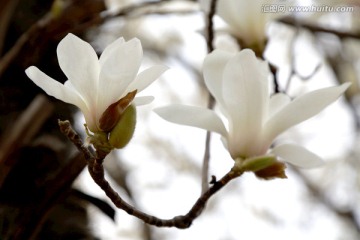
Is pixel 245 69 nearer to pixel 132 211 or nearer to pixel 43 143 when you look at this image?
pixel 132 211

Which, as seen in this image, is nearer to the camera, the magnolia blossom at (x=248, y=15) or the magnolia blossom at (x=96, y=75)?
the magnolia blossom at (x=96, y=75)

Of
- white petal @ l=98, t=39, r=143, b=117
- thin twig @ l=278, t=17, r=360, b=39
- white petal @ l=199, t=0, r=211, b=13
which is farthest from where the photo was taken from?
thin twig @ l=278, t=17, r=360, b=39

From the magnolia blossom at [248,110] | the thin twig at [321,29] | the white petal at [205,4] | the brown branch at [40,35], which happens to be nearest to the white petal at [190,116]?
the magnolia blossom at [248,110]

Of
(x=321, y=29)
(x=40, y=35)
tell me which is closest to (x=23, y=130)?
(x=40, y=35)

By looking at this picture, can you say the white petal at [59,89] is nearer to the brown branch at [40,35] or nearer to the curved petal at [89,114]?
the curved petal at [89,114]

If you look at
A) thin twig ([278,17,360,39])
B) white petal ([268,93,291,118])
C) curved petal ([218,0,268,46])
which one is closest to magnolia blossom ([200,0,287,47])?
Result: curved petal ([218,0,268,46])

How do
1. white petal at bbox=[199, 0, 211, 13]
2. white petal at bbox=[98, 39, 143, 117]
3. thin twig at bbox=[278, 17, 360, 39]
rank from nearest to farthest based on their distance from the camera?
white petal at bbox=[98, 39, 143, 117], white petal at bbox=[199, 0, 211, 13], thin twig at bbox=[278, 17, 360, 39]

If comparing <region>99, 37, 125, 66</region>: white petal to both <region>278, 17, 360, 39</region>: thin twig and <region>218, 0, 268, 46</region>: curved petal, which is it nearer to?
<region>218, 0, 268, 46</region>: curved petal

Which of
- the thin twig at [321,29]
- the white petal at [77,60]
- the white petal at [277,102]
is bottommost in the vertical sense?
the thin twig at [321,29]
